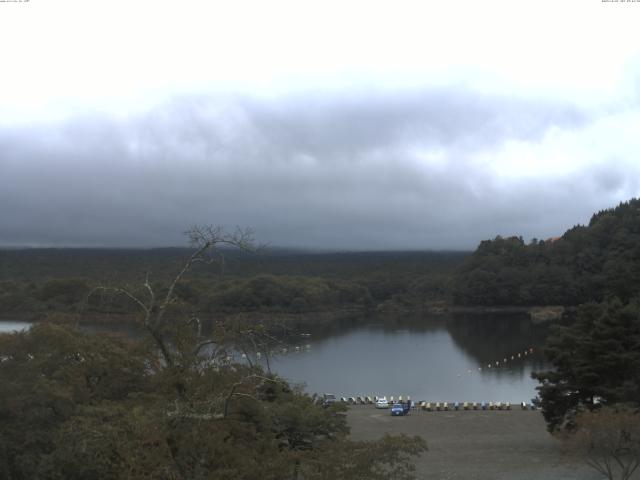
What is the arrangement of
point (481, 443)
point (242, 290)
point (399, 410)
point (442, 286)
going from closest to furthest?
→ point (481, 443), point (399, 410), point (242, 290), point (442, 286)

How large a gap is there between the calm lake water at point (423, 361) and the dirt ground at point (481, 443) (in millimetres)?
7254

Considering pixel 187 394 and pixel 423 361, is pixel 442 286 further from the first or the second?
pixel 187 394

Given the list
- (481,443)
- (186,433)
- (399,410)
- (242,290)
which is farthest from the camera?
(242,290)

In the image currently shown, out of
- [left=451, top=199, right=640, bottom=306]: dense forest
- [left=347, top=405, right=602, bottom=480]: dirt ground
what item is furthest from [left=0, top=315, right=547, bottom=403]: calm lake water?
[left=451, top=199, right=640, bottom=306]: dense forest

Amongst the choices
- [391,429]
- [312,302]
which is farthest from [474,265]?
[391,429]

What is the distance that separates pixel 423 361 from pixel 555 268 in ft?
156

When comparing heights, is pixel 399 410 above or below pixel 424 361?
above

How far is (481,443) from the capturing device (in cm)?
2236

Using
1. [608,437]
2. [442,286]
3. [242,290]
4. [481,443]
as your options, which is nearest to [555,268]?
[442,286]

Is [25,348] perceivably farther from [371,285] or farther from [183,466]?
[371,285]

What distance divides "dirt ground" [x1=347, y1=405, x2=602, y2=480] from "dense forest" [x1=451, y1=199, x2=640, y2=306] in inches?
2423

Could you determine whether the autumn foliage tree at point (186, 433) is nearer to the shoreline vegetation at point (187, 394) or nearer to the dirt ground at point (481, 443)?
the shoreline vegetation at point (187, 394)

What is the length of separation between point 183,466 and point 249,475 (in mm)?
699

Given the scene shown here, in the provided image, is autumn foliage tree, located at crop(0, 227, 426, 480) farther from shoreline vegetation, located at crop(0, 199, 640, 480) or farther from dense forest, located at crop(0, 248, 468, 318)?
dense forest, located at crop(0, 248, 468, 318)
